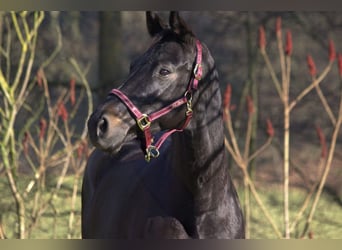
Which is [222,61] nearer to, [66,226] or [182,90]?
[66,226]

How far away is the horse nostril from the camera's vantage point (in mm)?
2924

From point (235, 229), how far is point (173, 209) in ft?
0.86

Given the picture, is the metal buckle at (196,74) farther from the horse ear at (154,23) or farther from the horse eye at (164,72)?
the horse ear at (154,23)

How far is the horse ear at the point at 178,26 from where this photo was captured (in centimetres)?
315

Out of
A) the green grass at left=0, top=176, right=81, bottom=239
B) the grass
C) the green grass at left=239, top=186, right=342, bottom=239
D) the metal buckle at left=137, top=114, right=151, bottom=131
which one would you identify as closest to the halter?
the metal buckle at left=137, top=114, right=151, bottom=131

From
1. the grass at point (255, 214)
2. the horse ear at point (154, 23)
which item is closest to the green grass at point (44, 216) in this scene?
the grass at point (255, 214)

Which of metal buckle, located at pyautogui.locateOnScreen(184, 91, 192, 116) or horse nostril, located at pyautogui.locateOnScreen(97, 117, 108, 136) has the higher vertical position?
metal buckle, located at pyautogui.locateOnScreen(184, 91, 192, 116)

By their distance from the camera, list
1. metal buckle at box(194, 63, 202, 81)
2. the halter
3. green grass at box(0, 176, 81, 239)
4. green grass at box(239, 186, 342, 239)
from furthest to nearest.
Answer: green grass at box(239, 186, 342, 239), green grass at box(0, 176, 81, 239), metal buckle at box(194, 63, 202, 81), the halter

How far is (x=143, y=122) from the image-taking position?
3.08 m

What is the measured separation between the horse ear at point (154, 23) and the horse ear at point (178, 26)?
9 cm

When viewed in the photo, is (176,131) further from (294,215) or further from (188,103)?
(294,215)

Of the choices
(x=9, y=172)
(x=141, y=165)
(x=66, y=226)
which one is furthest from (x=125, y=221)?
(x=66, y=226)

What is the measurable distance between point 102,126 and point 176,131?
37 cm

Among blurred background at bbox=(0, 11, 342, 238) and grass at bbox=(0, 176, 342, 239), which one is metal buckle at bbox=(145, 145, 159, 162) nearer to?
grass at bbox=(0, 176, 342, 239)
